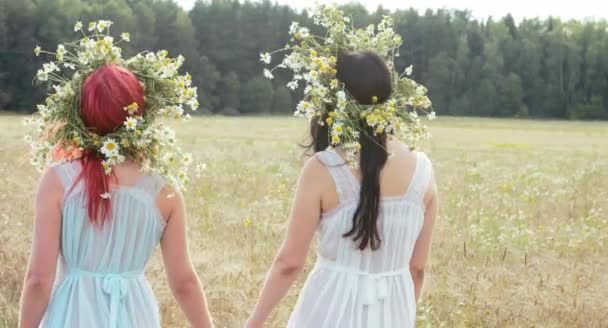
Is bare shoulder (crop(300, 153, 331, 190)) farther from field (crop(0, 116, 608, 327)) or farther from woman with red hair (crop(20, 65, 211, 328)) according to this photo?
field (crop(0, 116, 608, 327))

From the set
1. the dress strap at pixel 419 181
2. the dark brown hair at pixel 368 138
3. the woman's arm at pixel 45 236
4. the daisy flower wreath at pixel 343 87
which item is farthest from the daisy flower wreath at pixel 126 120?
the dress strap at pixel 419 181

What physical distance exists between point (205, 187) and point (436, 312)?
736 centimetres

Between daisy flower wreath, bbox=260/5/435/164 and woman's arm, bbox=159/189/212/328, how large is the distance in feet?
2.29

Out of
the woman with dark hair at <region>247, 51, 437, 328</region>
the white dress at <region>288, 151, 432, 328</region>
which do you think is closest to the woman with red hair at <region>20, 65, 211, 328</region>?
the woman with dark hair at <region>247, 51, 437, 328</region>

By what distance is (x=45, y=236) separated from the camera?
3320 mm

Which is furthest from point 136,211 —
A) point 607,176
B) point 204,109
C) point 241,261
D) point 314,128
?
point 204,109

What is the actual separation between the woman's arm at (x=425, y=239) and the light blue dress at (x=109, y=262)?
1245mm

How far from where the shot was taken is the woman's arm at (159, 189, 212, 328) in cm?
354

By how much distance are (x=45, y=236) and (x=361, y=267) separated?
1399 mm

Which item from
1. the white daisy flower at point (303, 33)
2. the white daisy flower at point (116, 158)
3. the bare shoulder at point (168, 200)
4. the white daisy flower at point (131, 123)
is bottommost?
the bare shoulder at point (168, 200)

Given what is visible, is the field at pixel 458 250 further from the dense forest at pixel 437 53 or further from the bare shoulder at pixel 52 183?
the dense forest at pixel 437 53

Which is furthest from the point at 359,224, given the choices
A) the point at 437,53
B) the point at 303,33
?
the point at 437,53

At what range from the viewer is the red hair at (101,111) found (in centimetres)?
333

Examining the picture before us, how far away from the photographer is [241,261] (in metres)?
7.90
